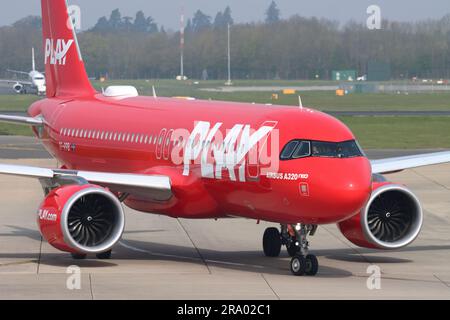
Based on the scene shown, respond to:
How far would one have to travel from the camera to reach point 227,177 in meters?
23.1

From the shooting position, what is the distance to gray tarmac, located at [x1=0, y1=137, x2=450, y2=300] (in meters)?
20.4

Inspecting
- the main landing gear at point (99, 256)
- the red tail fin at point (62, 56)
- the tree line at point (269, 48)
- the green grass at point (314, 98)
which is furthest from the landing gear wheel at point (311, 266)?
the tree line at point (269, 48)

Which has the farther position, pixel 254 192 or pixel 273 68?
pixel 273 68

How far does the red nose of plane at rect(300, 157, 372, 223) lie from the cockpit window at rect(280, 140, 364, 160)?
23 centimetres

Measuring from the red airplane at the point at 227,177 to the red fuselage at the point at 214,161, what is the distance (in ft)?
0.08

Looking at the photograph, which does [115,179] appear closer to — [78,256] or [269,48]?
[78,256]

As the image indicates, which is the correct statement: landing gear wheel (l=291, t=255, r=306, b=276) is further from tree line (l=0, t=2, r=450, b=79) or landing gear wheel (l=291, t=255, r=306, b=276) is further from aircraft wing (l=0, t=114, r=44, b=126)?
tree line (l=0, t=2, r=450, b=79)

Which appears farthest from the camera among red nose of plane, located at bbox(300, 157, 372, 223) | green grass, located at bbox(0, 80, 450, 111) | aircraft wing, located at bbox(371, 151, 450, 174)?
green grass, located at bbox(0, 80, 450, 111)

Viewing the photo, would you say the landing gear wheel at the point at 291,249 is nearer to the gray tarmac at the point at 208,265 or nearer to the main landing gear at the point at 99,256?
the gray tarmac at the point at 208,265

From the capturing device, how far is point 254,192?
887 inches

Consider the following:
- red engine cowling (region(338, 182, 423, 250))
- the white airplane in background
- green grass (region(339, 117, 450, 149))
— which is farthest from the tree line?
red engine cowling (region(338, 182, 423, 250))

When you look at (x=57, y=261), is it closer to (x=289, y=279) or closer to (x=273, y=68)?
(x=289, y=279)
